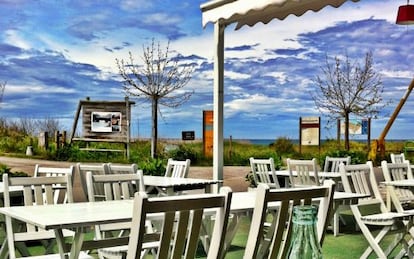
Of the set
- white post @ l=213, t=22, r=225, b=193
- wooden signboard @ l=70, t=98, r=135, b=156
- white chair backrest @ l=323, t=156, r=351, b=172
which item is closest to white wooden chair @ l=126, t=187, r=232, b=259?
white post @ l=213, t=22, r=225, b=193

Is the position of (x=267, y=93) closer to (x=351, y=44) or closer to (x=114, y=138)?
(x=351, y=44)

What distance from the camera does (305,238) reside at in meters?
1.26

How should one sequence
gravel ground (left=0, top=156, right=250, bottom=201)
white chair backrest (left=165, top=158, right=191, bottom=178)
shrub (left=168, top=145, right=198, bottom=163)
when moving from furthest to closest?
shrub (left=168, top=145, right=198, bottom=163)
gravel ground (left=0, top=156, right=250, bottom=201)
white chair backrest (left=165, top=158, right=191, bottom=178)

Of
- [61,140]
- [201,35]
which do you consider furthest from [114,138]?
[201,35]

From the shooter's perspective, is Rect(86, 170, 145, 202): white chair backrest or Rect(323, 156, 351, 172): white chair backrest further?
Rect(323, 156, 351, 172): white chair backrest

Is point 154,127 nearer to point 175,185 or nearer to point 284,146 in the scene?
point 284,146

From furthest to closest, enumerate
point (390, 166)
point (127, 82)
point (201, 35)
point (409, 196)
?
point (201, 35) → point (127, 82) → point (409, 196) → point (390, 166)

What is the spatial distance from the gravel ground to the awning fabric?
400 cm

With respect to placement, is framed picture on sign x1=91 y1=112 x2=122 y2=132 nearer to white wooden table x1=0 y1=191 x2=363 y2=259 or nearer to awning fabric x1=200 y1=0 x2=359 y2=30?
awning fabric x1=200 y1=0 x2=359 y2=30

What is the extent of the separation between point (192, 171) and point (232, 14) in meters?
4.89

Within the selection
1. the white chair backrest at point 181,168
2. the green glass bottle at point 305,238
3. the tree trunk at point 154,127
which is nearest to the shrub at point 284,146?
the tree trunk at point 154,127

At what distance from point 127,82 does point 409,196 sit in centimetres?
503

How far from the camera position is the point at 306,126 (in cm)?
1076

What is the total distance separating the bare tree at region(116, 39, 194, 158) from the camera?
31.9ft
